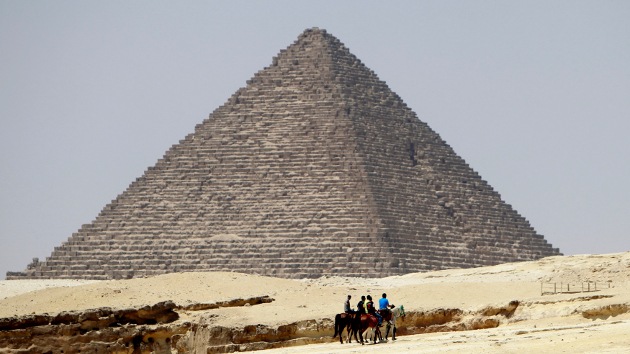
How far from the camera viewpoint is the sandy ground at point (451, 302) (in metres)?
23.4

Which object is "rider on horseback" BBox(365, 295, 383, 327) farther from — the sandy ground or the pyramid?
the pyramid

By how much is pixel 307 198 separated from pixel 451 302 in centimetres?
8537

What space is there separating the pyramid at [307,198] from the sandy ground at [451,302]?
65.7 metres

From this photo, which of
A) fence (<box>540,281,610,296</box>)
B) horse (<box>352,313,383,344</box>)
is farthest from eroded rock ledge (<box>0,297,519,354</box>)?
fence (<box>540,281,610,296</box>)

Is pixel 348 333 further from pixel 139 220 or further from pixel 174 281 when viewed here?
pixel 139 220

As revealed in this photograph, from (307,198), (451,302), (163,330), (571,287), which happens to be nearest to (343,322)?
(163,330)

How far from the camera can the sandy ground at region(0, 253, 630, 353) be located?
2338 cm

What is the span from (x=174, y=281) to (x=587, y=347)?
1274cm

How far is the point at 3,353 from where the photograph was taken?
2511cm

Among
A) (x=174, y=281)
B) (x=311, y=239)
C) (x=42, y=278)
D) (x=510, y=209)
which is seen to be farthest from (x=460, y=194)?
(x=174, y=281)

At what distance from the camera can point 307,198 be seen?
4542 inches

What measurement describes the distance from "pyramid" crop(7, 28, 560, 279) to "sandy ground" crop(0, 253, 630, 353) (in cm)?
6569

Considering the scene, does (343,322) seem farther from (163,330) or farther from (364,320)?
(163,330)

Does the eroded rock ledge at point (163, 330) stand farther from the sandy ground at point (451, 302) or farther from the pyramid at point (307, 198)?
the pyramid at point (307, 198)
